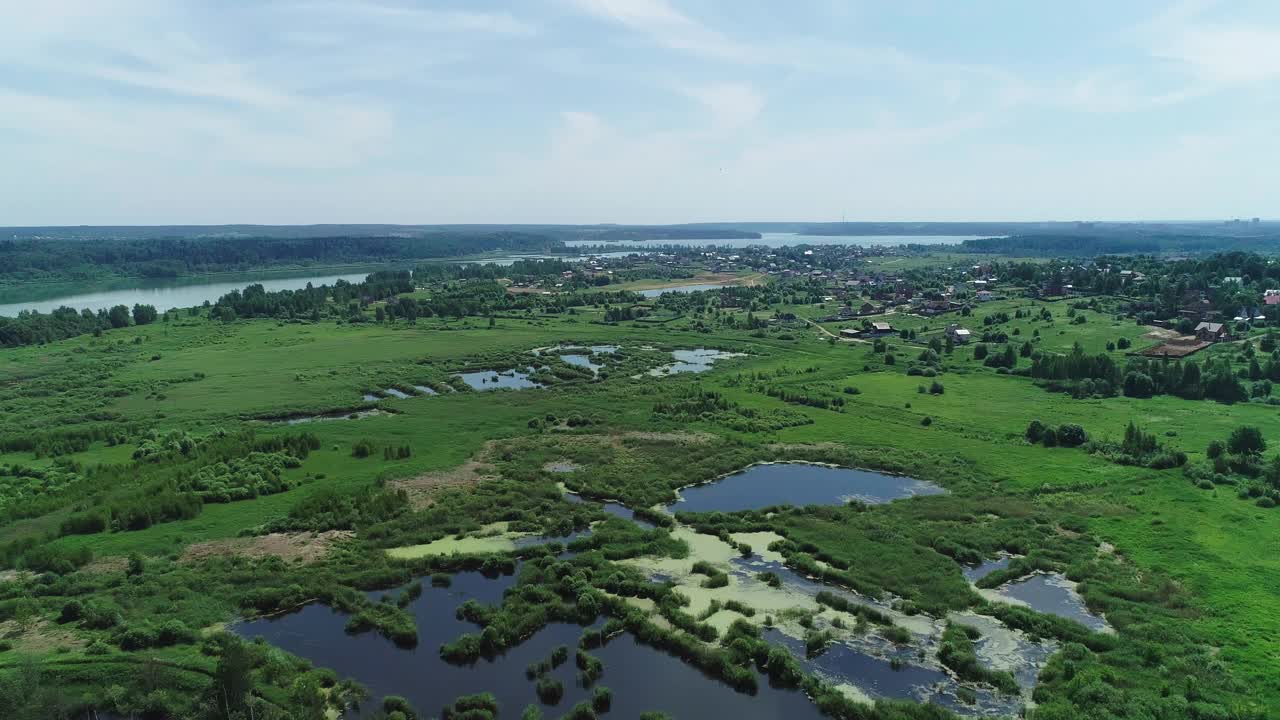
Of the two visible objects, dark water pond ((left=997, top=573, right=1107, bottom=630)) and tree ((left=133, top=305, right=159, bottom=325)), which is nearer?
dark water pond ((left=997, top=573, right=1107, bottom=630))

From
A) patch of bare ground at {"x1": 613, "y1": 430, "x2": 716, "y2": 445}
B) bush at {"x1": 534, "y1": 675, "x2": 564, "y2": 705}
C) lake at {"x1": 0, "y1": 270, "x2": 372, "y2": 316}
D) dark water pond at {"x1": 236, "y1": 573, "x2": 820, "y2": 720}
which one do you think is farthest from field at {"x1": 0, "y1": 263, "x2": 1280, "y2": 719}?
lake at {"x1": 0, "y1": 270, "x2": 372, "y2": 316}

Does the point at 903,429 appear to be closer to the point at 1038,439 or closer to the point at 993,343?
the point at 1038,439

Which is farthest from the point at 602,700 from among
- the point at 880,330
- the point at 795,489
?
the point at 880,330

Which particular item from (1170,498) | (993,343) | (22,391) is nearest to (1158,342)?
(993,343)

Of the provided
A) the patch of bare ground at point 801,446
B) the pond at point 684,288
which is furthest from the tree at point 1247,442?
the pond at point 684,288

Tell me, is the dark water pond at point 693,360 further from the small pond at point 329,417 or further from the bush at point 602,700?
the bush at point 602,700

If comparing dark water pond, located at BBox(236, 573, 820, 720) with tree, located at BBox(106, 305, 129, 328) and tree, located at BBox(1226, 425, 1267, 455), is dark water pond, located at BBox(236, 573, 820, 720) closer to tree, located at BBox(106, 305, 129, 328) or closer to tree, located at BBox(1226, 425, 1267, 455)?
tree, located at BBox(1226, 425, 1267, 455)

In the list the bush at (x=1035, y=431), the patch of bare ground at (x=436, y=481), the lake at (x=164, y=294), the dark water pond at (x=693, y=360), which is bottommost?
the patch of bare ground at (x=436, y=481)
